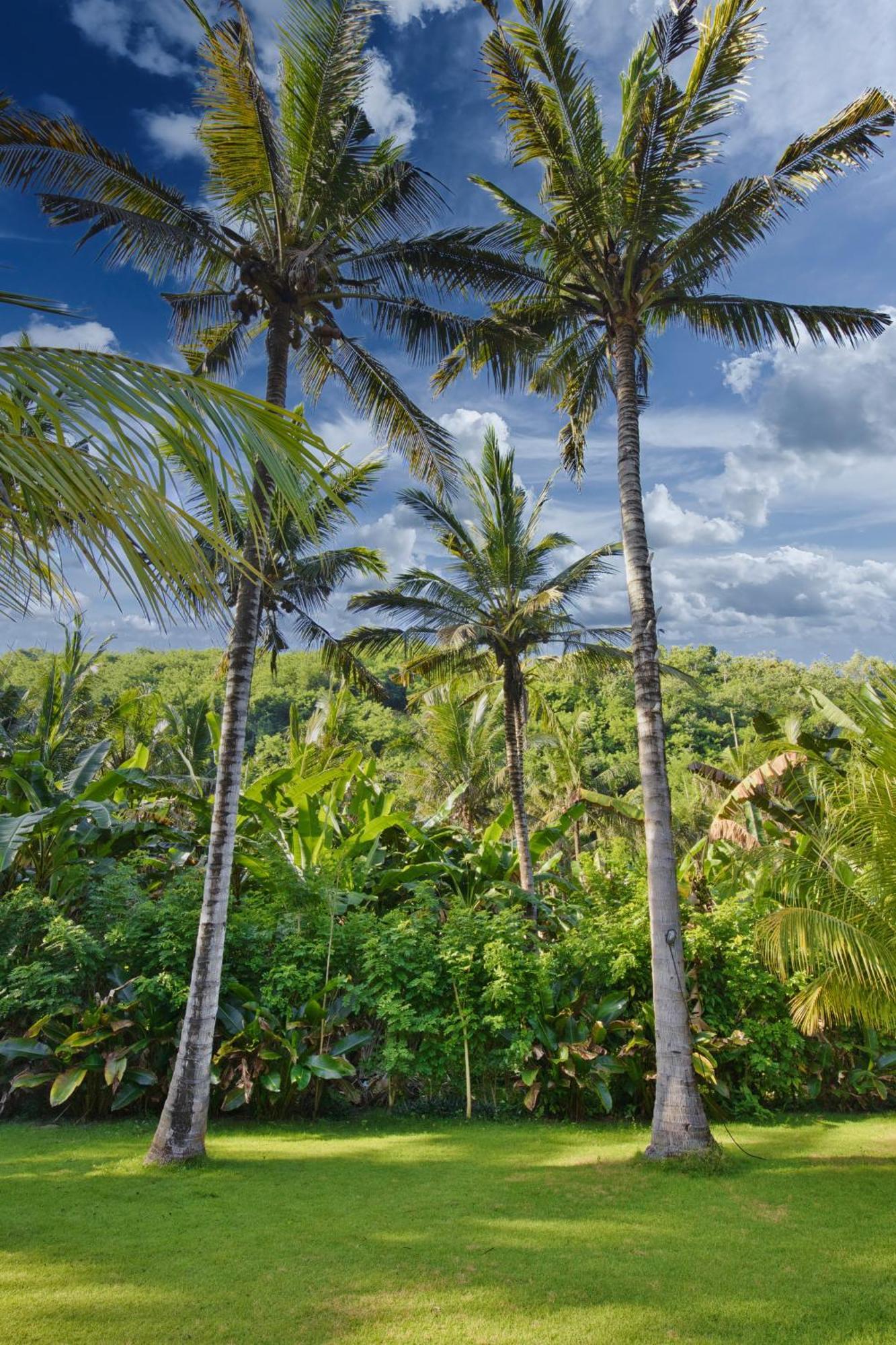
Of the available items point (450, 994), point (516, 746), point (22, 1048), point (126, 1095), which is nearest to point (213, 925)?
point (126, 1095)

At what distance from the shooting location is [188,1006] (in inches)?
272

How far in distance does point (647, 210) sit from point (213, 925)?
7.90m

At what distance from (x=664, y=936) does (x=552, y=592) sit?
7.75 m

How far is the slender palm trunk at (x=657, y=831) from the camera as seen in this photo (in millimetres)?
6953

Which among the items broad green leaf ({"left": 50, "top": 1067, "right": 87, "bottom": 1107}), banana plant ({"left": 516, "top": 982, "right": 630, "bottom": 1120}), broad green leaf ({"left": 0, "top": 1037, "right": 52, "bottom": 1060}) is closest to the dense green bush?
banana plant ({"left": 516, "top": 982, "right": 630, "bottom": 1120})

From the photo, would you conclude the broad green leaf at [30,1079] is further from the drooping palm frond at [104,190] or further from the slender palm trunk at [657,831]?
the drooping palm frond at [104,190]

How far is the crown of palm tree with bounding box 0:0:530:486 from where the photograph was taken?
288 inches

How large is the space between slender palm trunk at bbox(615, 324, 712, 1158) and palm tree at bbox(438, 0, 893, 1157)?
2 cm

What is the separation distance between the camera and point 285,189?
7.58m

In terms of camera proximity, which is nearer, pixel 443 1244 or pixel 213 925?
pixel 443 1244

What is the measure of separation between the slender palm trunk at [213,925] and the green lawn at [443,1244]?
0.34 meters

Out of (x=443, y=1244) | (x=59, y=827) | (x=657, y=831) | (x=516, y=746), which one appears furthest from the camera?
(x=516, y=746)

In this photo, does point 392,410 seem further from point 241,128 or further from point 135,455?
point 135,455

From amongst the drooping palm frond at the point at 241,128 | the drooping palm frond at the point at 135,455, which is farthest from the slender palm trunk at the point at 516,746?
the drooping palm frond at the point at 135,455
